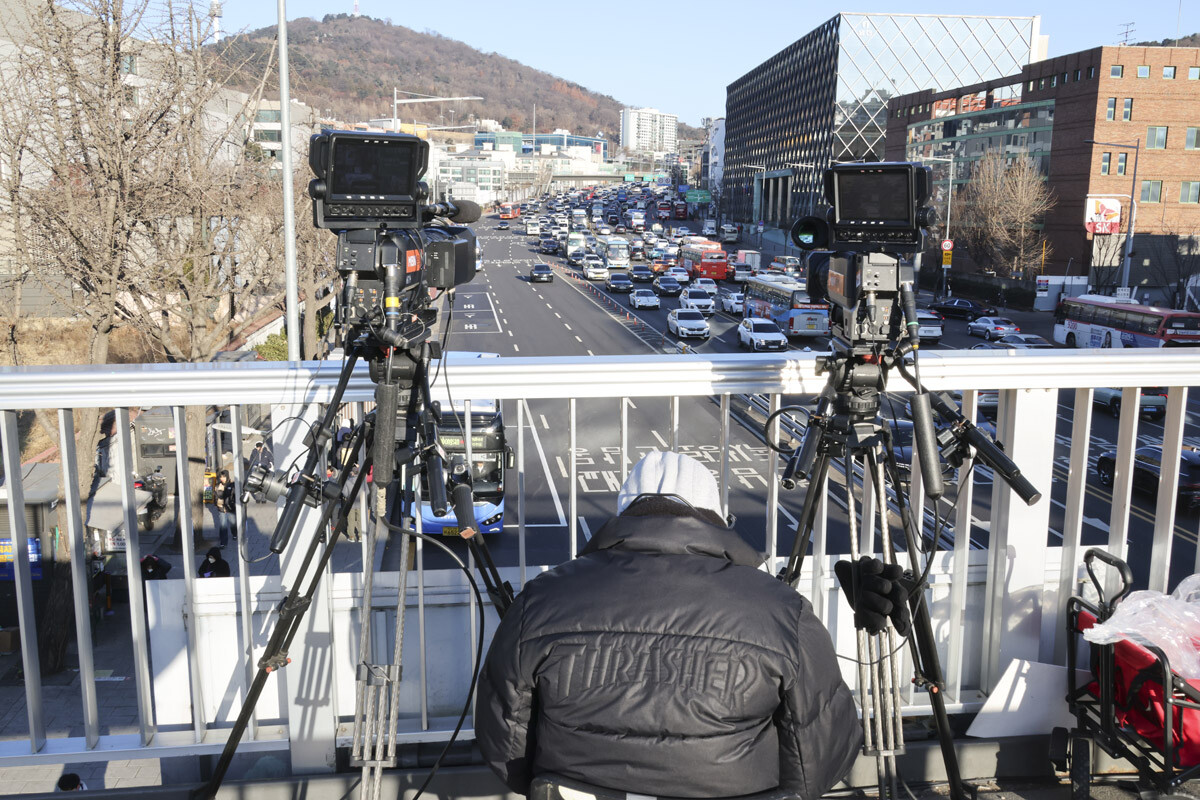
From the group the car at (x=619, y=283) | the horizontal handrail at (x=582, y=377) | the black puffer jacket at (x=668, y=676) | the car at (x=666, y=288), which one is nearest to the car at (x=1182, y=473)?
the horizontal handrail at (x=582, y=377)

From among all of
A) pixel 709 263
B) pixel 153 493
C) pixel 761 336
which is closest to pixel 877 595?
pixel 153 493

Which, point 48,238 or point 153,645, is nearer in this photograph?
point 153,645

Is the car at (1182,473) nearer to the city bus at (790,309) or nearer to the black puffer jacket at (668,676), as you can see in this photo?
the black puffer jacket at (668,676)

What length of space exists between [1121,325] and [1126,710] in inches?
1293

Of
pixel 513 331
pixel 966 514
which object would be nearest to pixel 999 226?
pixel 513 331

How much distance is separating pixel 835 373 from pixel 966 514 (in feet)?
2.86

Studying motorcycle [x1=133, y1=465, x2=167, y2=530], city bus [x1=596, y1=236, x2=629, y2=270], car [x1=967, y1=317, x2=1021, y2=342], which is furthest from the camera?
city bus [x1=596, y1=236, x2=629, y2=270]

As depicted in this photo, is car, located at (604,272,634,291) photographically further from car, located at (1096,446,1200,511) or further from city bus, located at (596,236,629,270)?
car, located at (1096,446,1200,511)

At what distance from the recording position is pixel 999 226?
4991 centimetres

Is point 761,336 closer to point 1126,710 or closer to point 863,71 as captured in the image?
point 1126,710

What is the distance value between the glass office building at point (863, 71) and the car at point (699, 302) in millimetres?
39752

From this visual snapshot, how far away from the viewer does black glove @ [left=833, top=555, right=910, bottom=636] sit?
2641 mm

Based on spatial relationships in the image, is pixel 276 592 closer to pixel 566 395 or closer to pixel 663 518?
pixel 566 395

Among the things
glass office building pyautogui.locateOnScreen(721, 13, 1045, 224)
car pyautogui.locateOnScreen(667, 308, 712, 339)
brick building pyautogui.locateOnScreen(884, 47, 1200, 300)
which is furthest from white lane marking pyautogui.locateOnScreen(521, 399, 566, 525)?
glass office building pyautogui.locateOnScreen(721, 13, 1045, 224)
